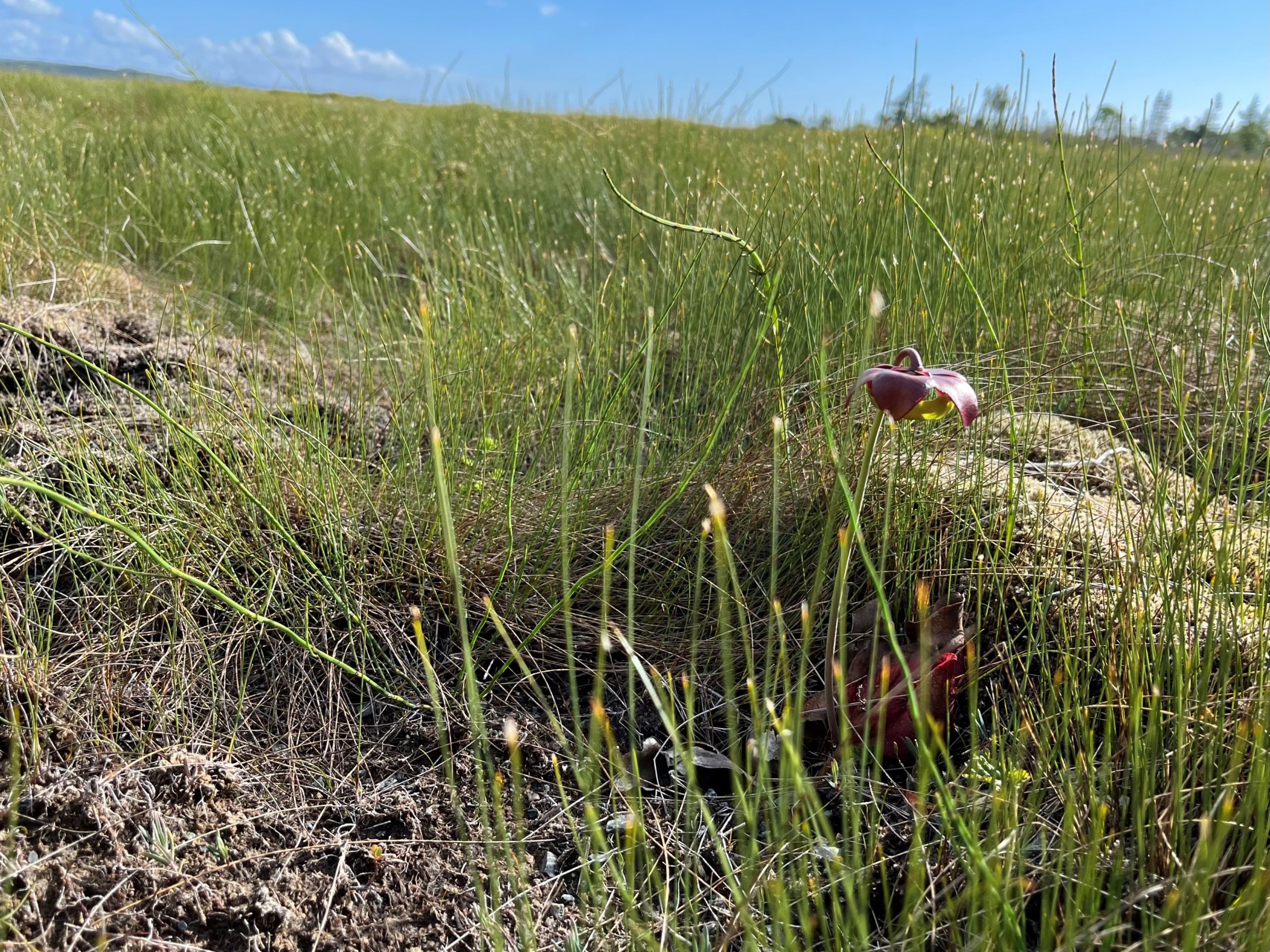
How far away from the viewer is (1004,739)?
1149 mm

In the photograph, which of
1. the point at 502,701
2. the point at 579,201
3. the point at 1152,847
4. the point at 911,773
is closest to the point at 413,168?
the point at 579,201

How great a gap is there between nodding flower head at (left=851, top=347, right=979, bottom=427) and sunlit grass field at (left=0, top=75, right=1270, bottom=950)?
6 centimetres

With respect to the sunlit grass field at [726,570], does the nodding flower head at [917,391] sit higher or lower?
higher

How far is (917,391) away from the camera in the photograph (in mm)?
863

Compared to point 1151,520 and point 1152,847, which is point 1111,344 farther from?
point 1152,847

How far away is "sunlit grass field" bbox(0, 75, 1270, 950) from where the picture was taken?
0.90m

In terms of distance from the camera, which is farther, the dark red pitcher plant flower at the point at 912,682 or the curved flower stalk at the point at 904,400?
the dark red pitcher plant flower at the point at 912,682

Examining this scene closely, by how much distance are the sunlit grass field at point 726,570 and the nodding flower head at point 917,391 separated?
6 centimetres

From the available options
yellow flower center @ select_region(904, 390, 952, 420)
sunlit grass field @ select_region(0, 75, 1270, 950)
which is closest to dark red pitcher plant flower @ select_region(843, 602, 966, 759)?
sunlit grass field @ select_region(0, 75, 1270, 950)

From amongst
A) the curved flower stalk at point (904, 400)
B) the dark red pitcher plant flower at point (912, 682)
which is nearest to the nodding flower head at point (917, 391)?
the curved flower stalk at point (904, 400)

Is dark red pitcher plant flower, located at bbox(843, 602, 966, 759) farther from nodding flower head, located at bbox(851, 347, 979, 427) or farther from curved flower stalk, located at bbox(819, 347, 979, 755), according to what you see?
nodding flower head, located at bbox(851, 347, 979, 427)

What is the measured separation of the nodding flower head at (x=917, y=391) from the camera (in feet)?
2.85

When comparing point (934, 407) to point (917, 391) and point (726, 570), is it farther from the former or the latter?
point (726, 570)

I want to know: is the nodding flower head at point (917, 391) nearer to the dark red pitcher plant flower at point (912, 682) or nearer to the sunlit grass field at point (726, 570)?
the sunlit grass field at point (726, 570)
